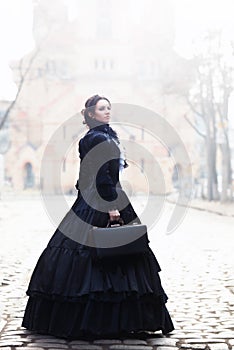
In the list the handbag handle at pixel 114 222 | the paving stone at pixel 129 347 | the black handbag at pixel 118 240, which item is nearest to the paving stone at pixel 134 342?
the paving stone at pixel 129 347

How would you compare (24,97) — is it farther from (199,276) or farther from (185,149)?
(199,276)

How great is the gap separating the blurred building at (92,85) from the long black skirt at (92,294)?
192 feet

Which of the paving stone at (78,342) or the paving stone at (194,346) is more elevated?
the paving stone at (78,342)

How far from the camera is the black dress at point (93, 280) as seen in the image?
5.67m

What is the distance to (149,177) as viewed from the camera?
67.9 metres

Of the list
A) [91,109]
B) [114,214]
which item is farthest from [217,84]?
[114,214]

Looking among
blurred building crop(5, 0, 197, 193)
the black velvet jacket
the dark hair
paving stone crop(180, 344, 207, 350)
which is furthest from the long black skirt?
blurred building crop(5, 0, 197, 193)

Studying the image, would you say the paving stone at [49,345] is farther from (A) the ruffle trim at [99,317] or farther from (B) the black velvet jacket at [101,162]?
(B) the black velvet jacket at [101,162]

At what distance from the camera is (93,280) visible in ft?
18.7

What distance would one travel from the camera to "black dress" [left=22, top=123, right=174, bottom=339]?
5.67 m

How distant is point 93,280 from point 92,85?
63390 mm

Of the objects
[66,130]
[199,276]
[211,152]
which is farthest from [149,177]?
[199,276]

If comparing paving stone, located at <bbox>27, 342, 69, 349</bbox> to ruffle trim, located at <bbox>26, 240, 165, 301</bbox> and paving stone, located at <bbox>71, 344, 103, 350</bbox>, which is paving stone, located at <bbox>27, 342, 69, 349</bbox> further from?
ruffle trim, located at <bbox>26, 240, 165, 301</bbox>

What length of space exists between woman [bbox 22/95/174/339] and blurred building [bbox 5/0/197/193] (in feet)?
192
